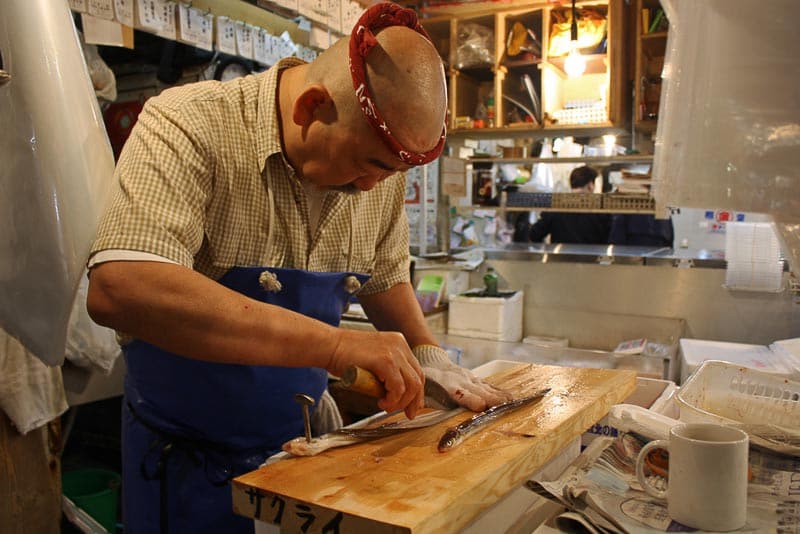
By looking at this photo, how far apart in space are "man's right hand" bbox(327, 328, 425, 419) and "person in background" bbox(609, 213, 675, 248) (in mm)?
4560

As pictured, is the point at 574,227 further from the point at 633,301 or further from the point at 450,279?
the point at 450,279

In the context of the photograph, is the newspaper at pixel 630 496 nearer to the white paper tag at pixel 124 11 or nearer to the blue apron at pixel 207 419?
the blue apron at pixel 207 419

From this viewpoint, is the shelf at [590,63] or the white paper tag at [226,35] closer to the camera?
the white paper tag at [226,35]

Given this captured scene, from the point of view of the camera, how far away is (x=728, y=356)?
2748 mm

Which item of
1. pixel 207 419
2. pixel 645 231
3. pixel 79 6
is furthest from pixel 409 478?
pixel 645 231

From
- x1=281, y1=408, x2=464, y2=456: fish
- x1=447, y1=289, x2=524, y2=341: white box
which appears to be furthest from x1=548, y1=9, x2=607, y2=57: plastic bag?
x1=281, y1=408, x2=464, y2=456: fish

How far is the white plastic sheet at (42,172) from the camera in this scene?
141 cm

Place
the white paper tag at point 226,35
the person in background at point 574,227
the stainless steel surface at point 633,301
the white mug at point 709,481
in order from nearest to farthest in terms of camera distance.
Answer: the white mug at point 709,481
the white paper tag at point 226,35
the stainless steel surface at point 633,301
the person in background at point 574,227

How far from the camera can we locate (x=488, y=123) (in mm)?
5055

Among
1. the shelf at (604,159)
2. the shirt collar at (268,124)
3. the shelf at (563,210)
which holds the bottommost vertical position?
the shelf at (563,210)

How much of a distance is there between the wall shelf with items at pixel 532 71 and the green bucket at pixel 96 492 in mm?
3396

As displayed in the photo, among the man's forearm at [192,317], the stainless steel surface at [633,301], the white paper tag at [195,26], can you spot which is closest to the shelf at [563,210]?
the stainless steel surface at [633,301]

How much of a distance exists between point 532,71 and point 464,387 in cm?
402

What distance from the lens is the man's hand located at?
1571 millimetres
